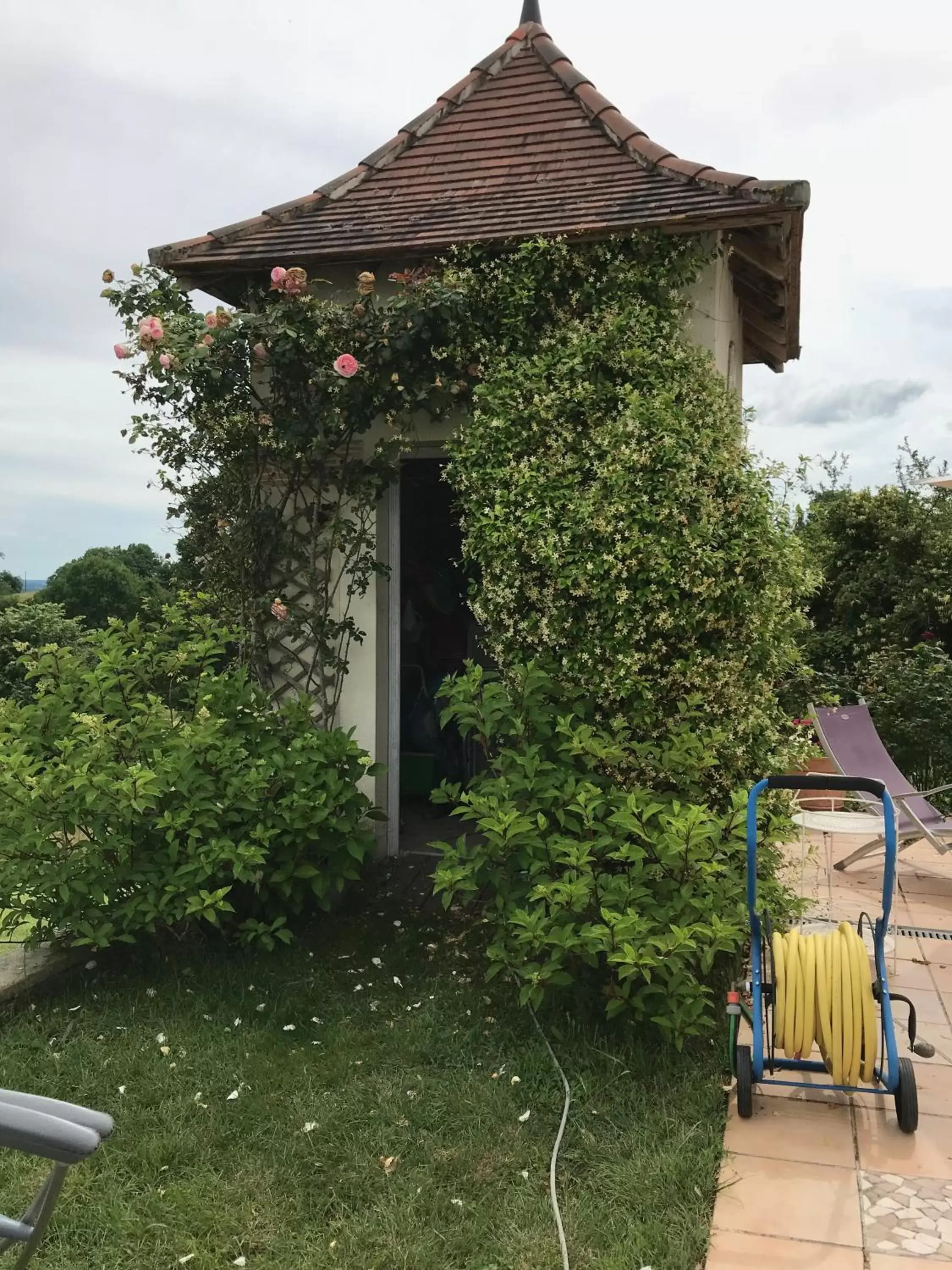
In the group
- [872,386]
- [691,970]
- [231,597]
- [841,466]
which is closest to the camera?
[691,970]

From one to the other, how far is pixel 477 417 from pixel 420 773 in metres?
3.33

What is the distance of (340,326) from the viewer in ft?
16.1

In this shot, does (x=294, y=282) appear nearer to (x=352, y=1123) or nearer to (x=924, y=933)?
(x=352, y=1123)

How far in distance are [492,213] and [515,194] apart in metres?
0.28

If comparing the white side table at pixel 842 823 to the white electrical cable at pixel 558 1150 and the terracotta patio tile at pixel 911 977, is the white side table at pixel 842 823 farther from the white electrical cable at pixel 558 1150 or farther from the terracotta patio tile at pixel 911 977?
the white electrical cable at pixel 558 1150

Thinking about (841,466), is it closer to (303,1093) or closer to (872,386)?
(303,1093)

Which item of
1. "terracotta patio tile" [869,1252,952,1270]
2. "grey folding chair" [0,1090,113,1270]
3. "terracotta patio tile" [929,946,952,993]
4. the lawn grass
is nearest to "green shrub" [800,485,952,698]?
"terracotta patio tile" [929,946,952,993]

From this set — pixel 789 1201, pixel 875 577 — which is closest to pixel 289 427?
pixel 789 1201

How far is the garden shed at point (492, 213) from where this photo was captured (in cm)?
480

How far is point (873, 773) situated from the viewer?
242 inches

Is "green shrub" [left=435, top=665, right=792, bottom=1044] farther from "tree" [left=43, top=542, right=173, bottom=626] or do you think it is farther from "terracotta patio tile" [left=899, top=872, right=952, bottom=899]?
"tree" [left=43, top=542, right=173, bottom=626]

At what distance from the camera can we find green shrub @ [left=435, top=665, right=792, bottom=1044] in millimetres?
3350

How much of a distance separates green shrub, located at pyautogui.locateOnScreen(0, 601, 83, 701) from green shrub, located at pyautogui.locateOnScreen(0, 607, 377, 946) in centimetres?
710

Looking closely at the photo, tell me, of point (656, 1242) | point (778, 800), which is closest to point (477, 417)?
point (778, 800)
